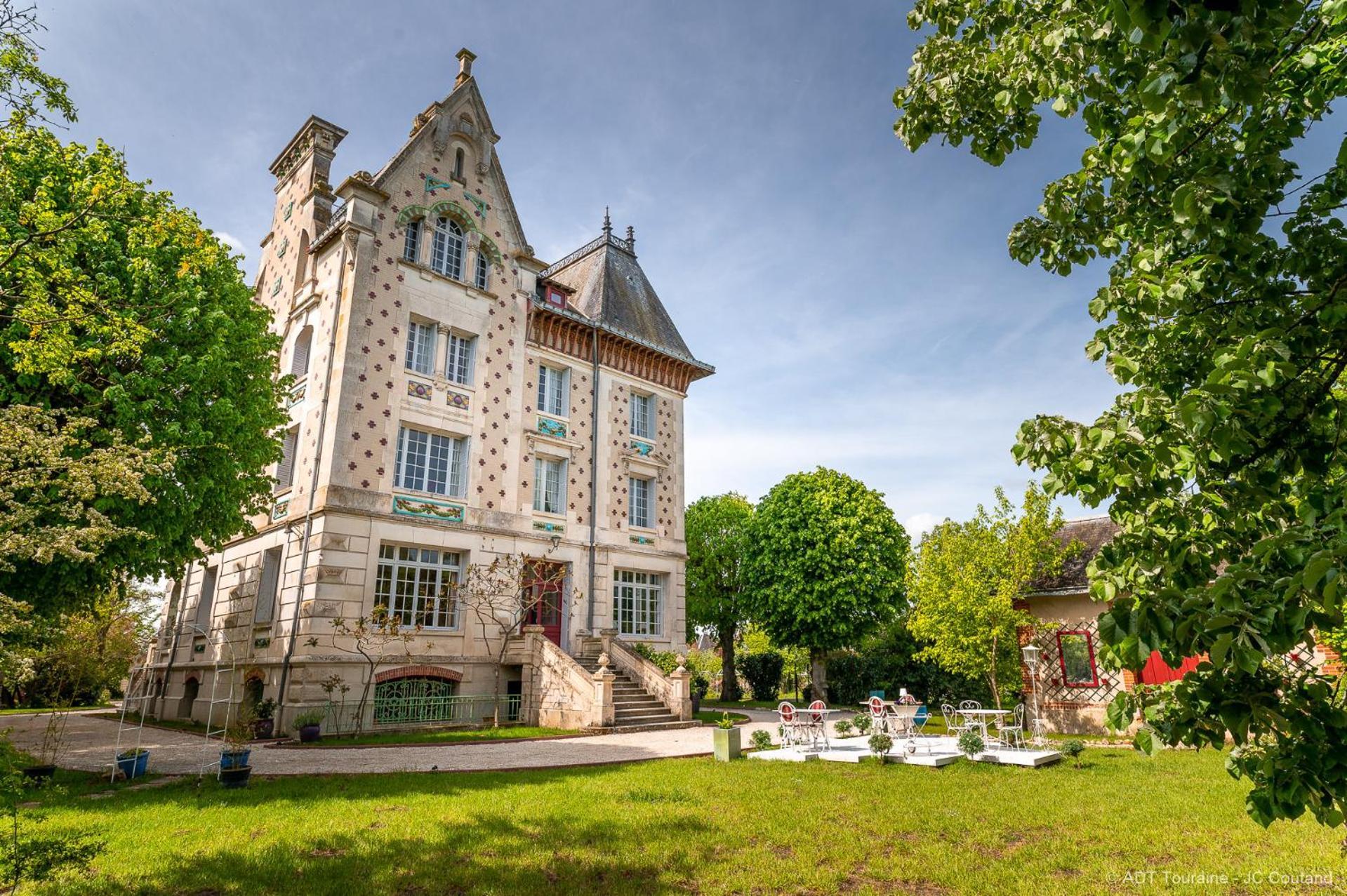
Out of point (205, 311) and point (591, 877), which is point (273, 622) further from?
point (591, 877)

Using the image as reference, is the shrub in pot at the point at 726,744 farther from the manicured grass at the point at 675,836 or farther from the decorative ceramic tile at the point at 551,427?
the decorative ceramic tile at the point at 551,427

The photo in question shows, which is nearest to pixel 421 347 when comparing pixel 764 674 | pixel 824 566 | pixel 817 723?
pixel 817 723

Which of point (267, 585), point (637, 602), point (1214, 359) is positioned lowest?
point (1214, 359)

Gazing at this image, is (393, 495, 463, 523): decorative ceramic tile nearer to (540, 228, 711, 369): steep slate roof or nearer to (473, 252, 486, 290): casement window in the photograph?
(473, 252, 486, 290): casement window

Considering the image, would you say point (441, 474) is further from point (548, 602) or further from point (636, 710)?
point (636, 710)

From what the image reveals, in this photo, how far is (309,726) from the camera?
15.4 metres

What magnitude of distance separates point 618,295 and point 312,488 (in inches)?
544

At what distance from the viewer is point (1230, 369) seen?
273 centimetres

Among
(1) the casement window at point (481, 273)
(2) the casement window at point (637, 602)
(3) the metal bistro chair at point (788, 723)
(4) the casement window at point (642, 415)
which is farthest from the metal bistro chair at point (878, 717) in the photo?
(1) the casement window at point (481, 273)

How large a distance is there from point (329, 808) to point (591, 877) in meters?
4.20

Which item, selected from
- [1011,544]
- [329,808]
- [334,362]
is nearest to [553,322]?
[334,362]

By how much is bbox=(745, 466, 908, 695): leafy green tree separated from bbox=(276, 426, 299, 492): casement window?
19.1m

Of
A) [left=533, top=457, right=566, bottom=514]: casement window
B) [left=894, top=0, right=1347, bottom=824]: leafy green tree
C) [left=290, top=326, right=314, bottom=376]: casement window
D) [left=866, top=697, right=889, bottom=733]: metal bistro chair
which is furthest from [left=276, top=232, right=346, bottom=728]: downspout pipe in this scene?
[left=894, top=0, right=1347, bottom=824]: leafy green tree

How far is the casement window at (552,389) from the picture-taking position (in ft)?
75.7
